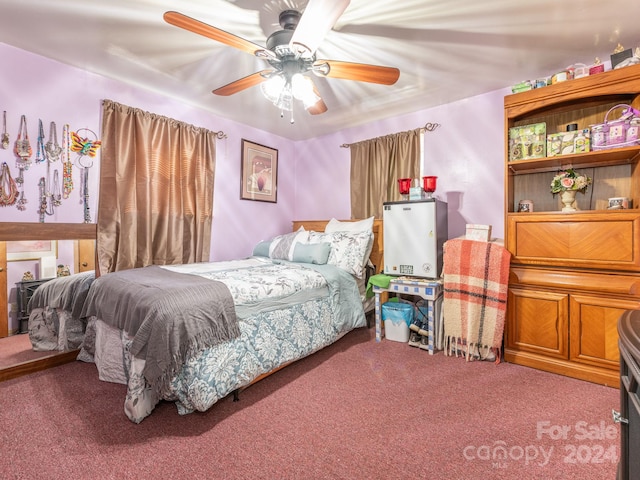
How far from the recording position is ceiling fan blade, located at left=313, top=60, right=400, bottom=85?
189 centimetres

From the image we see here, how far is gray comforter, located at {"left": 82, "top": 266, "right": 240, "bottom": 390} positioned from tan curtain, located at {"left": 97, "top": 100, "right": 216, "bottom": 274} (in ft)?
2.79

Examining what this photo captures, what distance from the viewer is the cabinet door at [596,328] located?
2102 millimetres

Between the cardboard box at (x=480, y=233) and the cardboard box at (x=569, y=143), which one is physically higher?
the cardboard box at (x=569, y=143)

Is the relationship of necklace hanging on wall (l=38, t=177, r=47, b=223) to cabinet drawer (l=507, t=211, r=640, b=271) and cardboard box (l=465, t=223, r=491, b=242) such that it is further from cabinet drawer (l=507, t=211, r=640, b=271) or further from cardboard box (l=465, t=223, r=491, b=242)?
cabinet drawer (l=507, t=211, r=640, b=271)

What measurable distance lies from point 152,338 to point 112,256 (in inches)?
58.8

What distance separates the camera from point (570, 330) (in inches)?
89.3

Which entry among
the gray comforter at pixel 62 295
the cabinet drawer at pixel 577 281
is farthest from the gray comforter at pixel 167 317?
the cabinet drawer at pixel 577 281

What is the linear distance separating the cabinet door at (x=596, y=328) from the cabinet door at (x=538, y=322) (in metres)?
0.06

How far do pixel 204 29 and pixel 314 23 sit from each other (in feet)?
1.79

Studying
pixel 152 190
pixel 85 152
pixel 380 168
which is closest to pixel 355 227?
pixel 380 168

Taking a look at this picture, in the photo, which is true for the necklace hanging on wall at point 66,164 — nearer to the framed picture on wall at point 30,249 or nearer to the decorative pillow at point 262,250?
the framed picture on wall at point 30,249

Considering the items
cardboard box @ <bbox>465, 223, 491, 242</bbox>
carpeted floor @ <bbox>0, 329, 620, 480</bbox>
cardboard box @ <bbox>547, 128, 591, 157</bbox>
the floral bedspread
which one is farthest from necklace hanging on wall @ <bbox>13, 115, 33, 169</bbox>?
cardboard box @ <bbox>547, 128, 591, 157</bbox>

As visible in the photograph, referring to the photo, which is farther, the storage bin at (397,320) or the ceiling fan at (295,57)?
the storage bin at (397,320)

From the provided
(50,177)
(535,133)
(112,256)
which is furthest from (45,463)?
(535,133)
